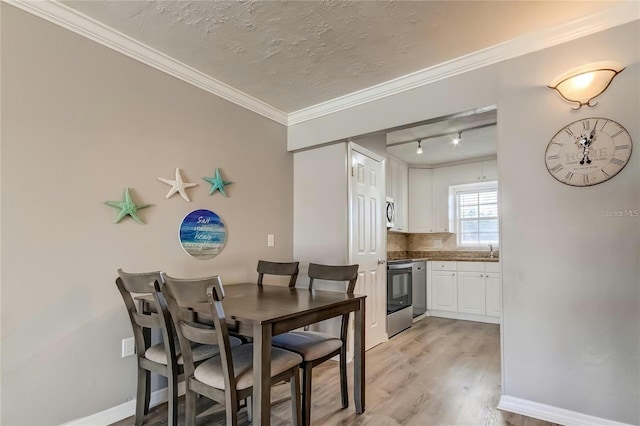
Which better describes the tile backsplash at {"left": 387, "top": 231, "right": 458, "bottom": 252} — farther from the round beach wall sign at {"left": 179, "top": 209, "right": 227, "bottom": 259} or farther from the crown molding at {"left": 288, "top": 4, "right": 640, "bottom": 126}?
the round beach wall sign at {"left": 179, "top": 209, "right": 227, "bottom": 259}

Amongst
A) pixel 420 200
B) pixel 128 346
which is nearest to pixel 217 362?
pixel 128 346

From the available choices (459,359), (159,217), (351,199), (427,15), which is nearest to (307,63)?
(427,15)

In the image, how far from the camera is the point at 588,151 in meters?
2.05

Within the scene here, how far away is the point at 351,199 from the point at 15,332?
8.62 ft

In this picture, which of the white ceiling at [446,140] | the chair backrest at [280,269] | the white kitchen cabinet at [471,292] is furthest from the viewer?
the white kitchen cabinet at [471,292]

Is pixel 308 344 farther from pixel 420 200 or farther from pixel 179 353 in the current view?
pixel 420 200

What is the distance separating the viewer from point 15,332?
180cm

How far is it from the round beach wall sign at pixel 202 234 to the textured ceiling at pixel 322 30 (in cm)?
118

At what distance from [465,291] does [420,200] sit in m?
1.63

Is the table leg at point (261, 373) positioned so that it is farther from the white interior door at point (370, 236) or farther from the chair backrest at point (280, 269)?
the white interior door at point (370, 236)

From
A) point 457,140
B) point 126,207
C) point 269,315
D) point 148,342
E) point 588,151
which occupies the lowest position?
point 148,342

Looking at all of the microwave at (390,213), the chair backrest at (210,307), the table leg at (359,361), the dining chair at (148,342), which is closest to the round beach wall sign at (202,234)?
the dining chair at (148,342)

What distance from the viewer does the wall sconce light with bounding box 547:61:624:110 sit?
1938mm

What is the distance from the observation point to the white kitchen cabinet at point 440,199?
5547mm
